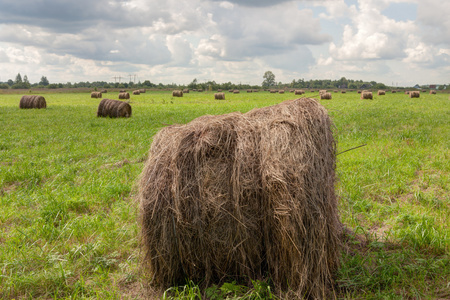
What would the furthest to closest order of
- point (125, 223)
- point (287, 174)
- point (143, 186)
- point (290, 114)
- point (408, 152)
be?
point (408, 152), point (125, 223), point (290, 114), point (143, 186), point (287, 174)

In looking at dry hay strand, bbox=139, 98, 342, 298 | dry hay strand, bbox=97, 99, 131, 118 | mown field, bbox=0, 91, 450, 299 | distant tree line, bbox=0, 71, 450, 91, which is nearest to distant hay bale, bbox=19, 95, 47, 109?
dry hay strand, bbox=97, 99, 131, 118

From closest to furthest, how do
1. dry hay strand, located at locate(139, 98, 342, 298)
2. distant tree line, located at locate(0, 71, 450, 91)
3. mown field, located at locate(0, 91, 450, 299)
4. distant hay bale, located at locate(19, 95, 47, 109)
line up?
dry hay strand, located at locate(139, 98, 342, 298) → mown field, located at locate(0, 91, 450, 299) → distant hay bale, located at locate(19, 95, 47, 109) → distant tree line, located at locate(0, 71, 450, 91)

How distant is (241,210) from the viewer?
348 centimetres

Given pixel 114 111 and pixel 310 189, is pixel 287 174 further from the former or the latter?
pixel 114 111

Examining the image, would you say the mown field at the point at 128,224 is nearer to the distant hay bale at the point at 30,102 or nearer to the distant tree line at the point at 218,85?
the distant hay bale at the point at 30,102

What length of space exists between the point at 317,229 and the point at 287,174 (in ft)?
2.29

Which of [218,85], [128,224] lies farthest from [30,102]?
[218,85]

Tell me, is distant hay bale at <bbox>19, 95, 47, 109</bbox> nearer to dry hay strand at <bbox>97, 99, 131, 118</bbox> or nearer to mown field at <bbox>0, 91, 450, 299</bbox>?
dry hay strand at <bbox>97, 99, 131, 118</bbox>

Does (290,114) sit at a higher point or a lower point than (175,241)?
higher

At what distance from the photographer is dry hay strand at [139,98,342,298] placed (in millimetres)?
3385

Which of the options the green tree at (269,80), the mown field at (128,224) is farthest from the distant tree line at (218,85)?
the mown field at (128,224)

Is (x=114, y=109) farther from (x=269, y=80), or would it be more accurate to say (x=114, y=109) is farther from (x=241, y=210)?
(x=269, y=80)

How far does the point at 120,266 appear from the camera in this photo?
4.16 metres

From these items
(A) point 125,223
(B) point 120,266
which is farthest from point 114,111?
(B) point 120,266
